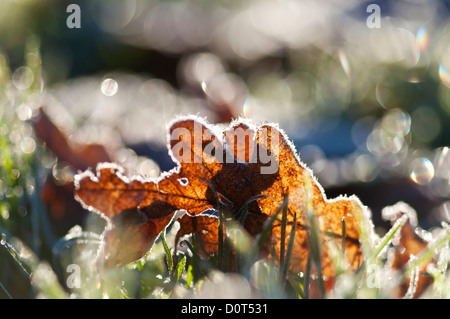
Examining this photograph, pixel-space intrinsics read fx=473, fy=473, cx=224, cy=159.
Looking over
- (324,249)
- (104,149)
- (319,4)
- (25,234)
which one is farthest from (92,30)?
(324,249)

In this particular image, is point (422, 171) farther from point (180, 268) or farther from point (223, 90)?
point (223, 90)

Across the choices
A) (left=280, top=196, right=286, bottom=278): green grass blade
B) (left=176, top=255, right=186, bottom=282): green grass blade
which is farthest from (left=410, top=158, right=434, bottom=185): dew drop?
(left=176, top=255, right=186, bottom=282): green grass blade

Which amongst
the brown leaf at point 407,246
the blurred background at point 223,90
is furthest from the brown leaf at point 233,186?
the blurred background at point 223,90

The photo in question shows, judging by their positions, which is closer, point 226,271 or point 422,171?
point 226,271

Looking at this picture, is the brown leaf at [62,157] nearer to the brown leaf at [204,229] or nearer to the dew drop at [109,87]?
the brown leaf at [204,229]

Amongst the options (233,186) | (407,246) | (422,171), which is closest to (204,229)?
(233,186)

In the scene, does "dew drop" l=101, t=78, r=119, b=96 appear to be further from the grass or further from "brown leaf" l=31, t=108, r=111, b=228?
the grass

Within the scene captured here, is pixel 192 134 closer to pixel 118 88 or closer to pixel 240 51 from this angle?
pixel 118 88
